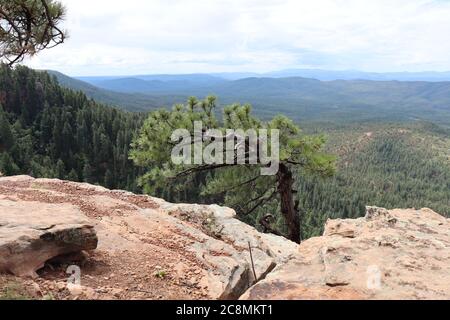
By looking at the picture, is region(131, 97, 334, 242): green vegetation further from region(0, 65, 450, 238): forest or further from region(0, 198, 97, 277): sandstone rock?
region(0, 65, 450, 238): forest

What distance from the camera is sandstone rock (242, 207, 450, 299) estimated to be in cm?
477

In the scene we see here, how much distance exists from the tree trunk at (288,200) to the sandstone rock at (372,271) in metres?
6.17

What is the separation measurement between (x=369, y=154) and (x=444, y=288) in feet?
676

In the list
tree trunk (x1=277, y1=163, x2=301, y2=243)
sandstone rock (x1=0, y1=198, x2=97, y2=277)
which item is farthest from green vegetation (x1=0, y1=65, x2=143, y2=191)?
sandstone rock (x1=0, y1=198, x2=97, y2=277)

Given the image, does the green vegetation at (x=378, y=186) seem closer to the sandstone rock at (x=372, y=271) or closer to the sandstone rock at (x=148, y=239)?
the sandstone rock at (x=148, y=239)

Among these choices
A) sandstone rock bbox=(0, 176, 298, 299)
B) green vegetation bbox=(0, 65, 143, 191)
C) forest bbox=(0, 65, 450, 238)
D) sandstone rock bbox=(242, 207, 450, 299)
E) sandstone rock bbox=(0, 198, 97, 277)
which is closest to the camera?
sandstone rock bbox=(242, 207, 450, 299)

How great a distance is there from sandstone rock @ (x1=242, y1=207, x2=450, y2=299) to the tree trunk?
20.2ft

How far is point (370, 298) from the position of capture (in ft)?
15.2

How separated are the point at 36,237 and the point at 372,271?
502cm

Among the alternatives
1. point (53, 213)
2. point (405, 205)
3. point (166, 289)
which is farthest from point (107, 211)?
point (405, 205)

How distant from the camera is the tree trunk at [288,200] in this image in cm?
1359

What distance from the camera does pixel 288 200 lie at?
13961 mm

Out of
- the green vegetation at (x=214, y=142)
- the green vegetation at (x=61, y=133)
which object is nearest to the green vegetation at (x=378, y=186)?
the green vegetation at (x=61, y=133)
